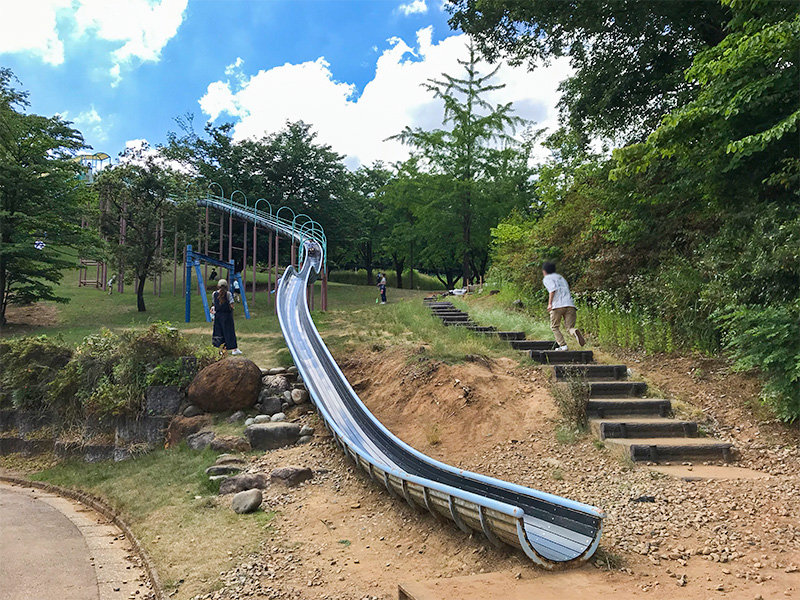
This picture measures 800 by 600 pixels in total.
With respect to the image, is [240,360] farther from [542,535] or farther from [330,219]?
[330,219]

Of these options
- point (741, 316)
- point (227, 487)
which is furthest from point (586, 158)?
point (227, 487)

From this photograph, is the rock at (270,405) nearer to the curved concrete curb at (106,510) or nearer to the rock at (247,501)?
the curved concrete curb at (106,510)

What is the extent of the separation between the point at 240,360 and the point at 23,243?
540 inches

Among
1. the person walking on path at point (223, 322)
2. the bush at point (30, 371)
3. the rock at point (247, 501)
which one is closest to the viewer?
the rock at point (247, 501)

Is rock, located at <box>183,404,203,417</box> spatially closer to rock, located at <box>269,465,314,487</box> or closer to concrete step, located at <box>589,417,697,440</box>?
rock, located at <box>269,465,314,487</box>

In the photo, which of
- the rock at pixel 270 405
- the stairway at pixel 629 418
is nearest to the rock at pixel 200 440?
the rock at pixel 270 405

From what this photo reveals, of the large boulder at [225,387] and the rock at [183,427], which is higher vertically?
the large boulder at [225,387]

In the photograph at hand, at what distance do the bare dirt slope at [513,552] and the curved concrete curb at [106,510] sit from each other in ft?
3.16

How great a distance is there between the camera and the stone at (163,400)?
10625 mm

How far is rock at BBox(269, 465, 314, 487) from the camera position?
747 centimetres

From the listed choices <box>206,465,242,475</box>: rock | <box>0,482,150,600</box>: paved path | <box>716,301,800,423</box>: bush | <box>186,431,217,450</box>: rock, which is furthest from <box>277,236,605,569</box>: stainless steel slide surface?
<box>716,301,800,423</box>: bush

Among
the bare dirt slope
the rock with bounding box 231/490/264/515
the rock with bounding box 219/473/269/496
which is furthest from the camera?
the rock with bounding box 219/473/269/496

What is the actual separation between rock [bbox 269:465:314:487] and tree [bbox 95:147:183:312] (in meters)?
17.7

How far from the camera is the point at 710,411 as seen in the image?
286 inches
